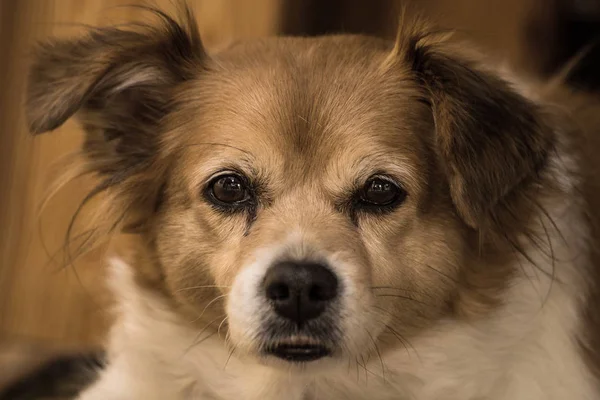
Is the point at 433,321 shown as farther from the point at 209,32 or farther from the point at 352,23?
the point at 352,23

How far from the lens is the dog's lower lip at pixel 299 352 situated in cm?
151

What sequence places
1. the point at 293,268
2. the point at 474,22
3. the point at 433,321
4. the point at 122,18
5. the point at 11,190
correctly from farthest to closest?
the point at 474,22
the point at 11,190
the point at 122,18
the point at 433,321
the point at 293,268

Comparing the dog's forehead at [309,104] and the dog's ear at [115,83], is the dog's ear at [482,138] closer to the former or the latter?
the dog's forehead at [309,104]

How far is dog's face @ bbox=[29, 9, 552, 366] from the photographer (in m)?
1.50

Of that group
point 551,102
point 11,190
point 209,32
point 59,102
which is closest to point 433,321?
point 551,102

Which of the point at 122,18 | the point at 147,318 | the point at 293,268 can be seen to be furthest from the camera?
the point at 122,18

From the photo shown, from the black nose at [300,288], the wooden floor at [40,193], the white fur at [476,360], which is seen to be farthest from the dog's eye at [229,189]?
the wooden floor at [40,193]

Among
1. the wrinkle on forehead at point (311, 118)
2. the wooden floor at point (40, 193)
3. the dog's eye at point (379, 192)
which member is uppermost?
the wrinkle on forehead at point (311, 118)

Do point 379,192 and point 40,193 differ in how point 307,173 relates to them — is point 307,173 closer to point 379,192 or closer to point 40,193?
point 379,192

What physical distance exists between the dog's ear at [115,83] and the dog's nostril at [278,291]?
0.50 m

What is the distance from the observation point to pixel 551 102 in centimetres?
193

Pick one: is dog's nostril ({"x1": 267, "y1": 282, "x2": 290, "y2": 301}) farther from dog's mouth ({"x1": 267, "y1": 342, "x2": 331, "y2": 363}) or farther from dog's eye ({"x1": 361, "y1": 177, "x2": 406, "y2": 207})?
dog's eye ({"x1": 361, "y1": 177, "x2": 406, "y2": 207})

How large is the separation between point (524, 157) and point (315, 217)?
417 millimetres

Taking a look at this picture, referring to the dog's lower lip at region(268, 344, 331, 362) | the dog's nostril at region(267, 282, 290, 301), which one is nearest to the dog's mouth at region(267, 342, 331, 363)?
the dog's lower lip at region(268, 344, 331, 362)
